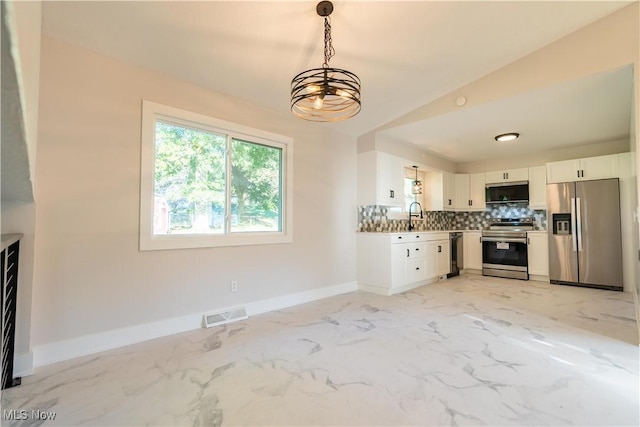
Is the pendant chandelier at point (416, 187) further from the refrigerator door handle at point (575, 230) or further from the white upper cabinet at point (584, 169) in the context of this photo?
the refrigerator door handle at point (575, 230)

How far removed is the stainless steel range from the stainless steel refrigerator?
441 mm

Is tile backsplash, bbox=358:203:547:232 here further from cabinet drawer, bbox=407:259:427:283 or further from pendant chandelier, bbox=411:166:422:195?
cabinet drawer, bbox=407:259:427:283

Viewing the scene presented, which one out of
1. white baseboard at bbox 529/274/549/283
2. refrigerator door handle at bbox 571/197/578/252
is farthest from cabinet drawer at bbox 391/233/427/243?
refrigerator door handle at bbox 571/197/578/252

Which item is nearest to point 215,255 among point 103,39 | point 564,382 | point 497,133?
point 103,39

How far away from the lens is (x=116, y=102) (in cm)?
254

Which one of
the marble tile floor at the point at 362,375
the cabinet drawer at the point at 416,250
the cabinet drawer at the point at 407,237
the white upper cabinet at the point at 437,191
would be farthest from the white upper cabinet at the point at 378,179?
the marble tile floor at the point at 362,375

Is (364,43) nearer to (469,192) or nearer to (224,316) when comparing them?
(224,316)

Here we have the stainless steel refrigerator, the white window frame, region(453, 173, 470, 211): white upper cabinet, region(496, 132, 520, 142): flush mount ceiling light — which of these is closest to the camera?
the white window frame

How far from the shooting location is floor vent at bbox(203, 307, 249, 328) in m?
3.00

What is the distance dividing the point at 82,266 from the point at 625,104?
5.98 m

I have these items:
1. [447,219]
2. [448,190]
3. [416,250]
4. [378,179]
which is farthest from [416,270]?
[447,219]

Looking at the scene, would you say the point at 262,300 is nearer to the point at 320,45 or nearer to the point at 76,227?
the point at 76,227

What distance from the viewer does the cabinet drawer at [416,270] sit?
15.0 feet

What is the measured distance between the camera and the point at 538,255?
5.27m
